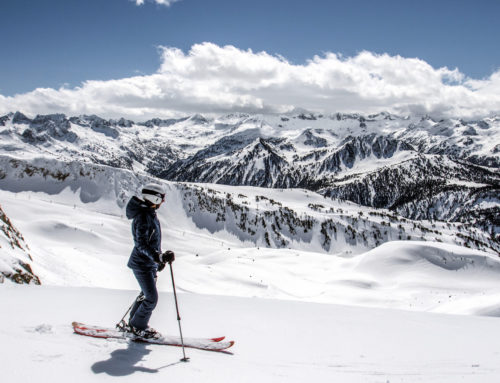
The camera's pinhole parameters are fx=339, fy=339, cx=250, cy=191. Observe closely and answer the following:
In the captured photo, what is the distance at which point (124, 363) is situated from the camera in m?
6.16

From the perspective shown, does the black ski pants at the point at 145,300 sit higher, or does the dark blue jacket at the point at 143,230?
the dark blue jacket at the point at 143,230

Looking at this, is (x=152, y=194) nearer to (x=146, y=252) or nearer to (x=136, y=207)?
(x=136, y=207)

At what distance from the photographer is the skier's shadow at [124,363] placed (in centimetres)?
577

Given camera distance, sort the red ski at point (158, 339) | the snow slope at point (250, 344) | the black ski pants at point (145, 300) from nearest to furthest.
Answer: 1. the snow slope at point (250, 344)
2. the red ski at point (158, 339)
3. the black ski pants at point (145, 300)

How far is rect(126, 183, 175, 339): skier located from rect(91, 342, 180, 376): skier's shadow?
0.61m

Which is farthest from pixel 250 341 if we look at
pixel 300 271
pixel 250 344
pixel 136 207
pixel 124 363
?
pixel 300 271

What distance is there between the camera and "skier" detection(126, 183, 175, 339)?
283 inches

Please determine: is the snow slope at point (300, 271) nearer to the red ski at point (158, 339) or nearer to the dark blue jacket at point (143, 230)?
the red ski at point (158, 339)

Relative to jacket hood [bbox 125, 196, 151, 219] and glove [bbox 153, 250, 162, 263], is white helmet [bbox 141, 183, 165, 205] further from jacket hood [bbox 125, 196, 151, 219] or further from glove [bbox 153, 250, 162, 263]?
glove [bbox 153, 250, 162, 263]

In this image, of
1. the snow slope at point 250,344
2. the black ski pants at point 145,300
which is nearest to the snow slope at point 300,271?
the snow slope at point 250,344

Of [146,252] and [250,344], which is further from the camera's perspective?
[250,344]

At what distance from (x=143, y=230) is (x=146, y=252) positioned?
1.54ft

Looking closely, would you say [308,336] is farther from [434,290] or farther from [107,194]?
[107,194]

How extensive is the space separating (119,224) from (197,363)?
81502mm
